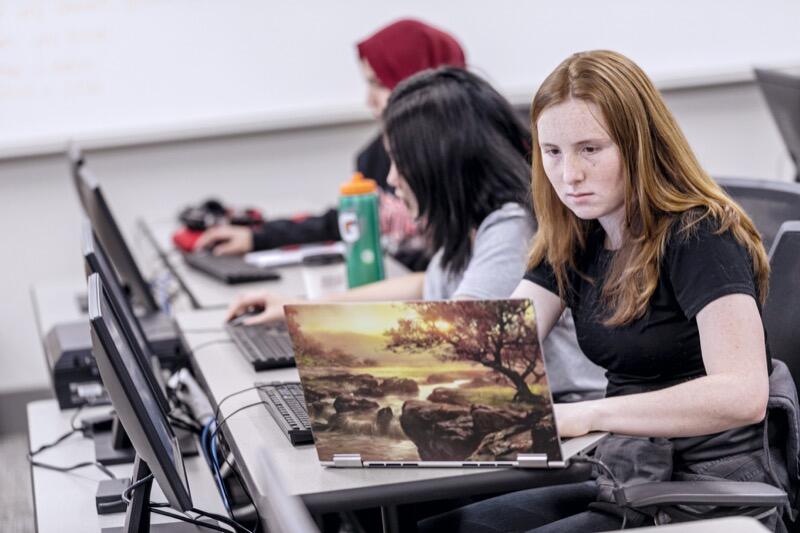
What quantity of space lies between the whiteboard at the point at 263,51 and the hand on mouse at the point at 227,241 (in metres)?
0.92

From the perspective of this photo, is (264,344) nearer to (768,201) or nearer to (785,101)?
(768,201)

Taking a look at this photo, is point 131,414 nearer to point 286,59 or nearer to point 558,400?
point 558,400

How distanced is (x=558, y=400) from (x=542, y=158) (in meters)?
0.45

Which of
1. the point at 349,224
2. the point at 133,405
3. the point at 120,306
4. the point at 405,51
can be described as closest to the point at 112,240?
the point at 349,224

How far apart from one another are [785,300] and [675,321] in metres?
0.29

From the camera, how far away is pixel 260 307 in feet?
7.44

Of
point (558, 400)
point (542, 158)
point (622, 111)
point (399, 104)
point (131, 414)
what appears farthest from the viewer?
point (399, 104)

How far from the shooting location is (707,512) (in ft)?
4.42

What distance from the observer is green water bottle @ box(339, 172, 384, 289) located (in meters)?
2.39

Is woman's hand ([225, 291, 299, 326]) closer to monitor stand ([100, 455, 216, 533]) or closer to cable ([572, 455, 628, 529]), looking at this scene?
monitor stand ([100, 455, 216, 533])

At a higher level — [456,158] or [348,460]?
[456,158]

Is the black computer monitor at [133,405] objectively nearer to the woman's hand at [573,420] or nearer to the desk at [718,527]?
the woman's hand at [573,420]

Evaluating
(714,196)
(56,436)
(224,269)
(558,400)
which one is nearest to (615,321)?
(714,196)

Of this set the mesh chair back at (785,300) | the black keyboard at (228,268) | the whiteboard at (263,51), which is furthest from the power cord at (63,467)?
the whiteboard at (263,51)
